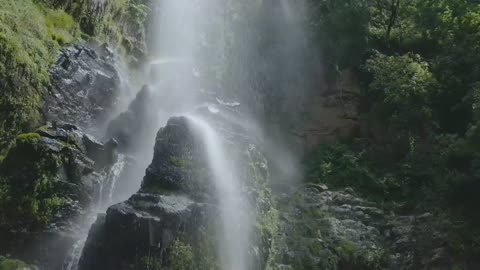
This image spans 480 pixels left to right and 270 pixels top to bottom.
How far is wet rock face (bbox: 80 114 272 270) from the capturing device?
1126 centimetres

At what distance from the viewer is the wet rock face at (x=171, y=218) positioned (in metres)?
11.3

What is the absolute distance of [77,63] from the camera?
54.3 feet

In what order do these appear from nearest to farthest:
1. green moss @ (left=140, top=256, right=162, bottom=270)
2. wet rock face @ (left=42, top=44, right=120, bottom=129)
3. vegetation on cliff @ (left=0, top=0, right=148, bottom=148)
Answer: green moss @ (left=140, top=256, right=162, bottom=270), vegetation on cliff @ (left=0, top=0, right=148, bottom=148), wet rock face @ (left=42, top=44, right=120, bottom=129)

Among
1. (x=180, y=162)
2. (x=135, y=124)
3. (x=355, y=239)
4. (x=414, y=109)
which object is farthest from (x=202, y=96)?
(x=355, y=239)

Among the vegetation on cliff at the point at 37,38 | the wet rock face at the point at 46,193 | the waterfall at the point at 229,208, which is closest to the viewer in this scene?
the wet rock face at the point at 46,193

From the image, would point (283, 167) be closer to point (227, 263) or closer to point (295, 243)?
point (295, 243)

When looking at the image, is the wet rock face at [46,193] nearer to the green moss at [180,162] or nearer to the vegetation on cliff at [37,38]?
the vegetation on cliff at [37,38]

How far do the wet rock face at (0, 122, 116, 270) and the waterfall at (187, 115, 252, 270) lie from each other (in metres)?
3.42

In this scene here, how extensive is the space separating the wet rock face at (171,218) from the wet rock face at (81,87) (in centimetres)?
343

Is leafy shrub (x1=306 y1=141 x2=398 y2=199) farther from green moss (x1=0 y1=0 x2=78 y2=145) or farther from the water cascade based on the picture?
green moss (x1=0 y1=0 x2=78 y2=145)

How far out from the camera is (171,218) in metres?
11.7

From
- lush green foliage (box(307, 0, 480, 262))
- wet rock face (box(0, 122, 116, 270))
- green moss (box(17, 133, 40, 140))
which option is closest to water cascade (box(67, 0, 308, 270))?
wet rock face (box(0, 122, 116, 270))

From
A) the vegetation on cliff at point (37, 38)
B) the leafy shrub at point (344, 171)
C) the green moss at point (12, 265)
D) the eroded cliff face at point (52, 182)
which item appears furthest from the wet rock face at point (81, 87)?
the leafy shrub at point (344, 171)

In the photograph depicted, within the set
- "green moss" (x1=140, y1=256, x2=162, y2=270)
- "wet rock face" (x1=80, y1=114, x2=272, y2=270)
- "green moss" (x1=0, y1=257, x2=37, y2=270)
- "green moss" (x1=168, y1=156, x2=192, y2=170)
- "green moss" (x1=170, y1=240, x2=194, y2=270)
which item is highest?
"green moss" (x1=168, y1=156, x2=192, y2=170)
